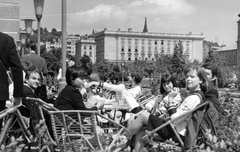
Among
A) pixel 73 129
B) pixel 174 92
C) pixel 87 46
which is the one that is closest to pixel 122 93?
pixel 174 92

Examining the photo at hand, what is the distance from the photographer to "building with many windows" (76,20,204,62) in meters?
146

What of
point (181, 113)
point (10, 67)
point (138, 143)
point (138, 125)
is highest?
point (10, 67)

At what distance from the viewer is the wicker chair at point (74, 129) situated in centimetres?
404

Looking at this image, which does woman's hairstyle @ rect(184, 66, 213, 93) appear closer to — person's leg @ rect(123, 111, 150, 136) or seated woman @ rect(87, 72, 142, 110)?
person's leg @ rect(123, 111, 150, 136)

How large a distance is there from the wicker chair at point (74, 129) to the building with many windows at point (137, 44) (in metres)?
139

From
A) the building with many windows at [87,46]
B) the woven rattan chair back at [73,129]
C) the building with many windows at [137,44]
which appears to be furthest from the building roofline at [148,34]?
the woven rattan chair back at [73,129]

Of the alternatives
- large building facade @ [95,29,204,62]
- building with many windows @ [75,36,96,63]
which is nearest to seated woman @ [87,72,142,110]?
large building facade @ [95,29,204,62]

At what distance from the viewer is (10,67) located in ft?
12.9

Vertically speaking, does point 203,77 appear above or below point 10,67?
below

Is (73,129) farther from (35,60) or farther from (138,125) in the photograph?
(35,60)

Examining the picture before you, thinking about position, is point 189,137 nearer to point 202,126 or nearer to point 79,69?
point 202,126

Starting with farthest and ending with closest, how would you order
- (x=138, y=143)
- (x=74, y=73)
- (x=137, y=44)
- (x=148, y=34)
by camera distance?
(x=148, y=34) < (x=137, y=44) < (x=74, y=73) < (x=138, y=143)

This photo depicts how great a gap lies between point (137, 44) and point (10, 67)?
147 meters

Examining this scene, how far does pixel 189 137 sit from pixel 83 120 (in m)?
1.10
